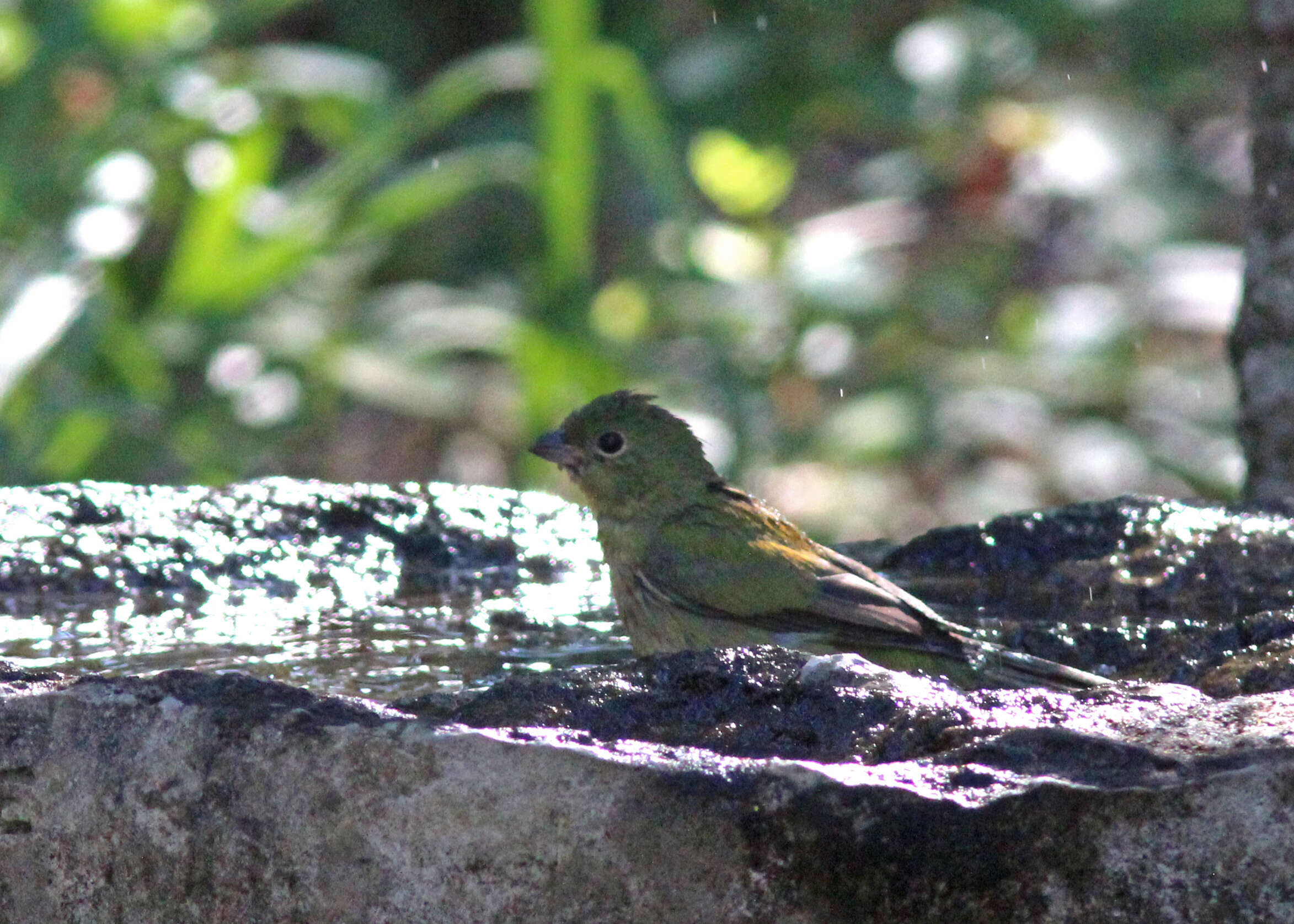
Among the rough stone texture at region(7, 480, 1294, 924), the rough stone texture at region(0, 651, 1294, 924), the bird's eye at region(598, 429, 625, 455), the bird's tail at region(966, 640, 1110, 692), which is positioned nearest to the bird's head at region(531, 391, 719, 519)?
the bird's eye at region(598, 429, 625, 455)

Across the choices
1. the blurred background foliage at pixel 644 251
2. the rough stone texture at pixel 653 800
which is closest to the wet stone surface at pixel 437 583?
the rough stone texture at pixel 653 800

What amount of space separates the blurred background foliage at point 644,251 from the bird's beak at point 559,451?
2.21 meters

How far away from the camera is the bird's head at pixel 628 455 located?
160 inches

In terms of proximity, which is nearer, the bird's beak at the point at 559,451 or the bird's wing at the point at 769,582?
the bird's wing at the point at 769,582

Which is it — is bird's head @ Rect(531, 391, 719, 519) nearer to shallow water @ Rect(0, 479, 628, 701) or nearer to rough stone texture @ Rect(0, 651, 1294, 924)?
shallow water @ Rect(0, 479, 628, 701)

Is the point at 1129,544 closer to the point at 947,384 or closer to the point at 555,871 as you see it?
the point at 555,871

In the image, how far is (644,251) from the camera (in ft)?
26.9

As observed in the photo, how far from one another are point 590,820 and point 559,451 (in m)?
2.27

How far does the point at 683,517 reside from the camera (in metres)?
3.96

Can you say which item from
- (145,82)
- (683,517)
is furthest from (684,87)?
(683,517)

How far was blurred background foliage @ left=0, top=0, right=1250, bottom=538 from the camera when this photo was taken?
6.56m

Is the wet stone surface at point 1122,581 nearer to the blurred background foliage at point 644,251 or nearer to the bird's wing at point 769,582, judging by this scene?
the bird's wing at point 769,582

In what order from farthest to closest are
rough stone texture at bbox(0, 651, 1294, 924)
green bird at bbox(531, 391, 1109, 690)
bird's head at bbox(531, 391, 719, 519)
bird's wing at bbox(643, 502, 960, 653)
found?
bird's head at bbox(531, 391, 719, 519) → bird's wing at bbox(643, 502, 960, 653) → green bird at bbox(531, 391, 1109, 690) → rough stone texture at bbox(0, 651, 1294, 924)

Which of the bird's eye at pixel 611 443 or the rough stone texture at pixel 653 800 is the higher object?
the bird's eye at pixel 611 443
